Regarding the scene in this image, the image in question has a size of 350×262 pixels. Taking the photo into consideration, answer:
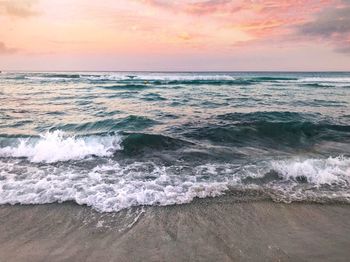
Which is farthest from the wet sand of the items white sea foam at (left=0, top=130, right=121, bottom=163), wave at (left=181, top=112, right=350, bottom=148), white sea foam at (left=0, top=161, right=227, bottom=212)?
wave at (left=181, top=112, right=350, bottom=148)

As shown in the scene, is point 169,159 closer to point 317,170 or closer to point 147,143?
point 147,143

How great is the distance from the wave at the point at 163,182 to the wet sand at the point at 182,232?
30 cm

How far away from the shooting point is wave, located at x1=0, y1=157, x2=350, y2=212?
16.0 feet

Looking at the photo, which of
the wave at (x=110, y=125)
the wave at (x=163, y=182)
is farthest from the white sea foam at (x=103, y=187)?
the wave at (x=110, y=125)

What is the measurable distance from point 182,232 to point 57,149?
4.94 meters

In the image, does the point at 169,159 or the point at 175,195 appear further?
the point at 169,159

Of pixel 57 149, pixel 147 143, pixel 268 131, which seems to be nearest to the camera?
pixel 57 149

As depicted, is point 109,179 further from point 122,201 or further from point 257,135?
point 257,135

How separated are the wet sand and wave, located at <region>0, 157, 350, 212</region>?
30 cm

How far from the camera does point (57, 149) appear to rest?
750cm

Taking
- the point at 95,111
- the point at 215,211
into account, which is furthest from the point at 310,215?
the point at 95,111

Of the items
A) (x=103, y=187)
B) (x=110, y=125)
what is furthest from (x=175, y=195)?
(x=110, y=125)

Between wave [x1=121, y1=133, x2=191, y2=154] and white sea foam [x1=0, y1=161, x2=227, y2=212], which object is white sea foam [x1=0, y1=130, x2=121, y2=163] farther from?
white sea foam [x1=0, y1=161, x2=227, y2=212]

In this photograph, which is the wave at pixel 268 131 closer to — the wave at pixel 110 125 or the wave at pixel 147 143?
the wave at pixel 147 143
